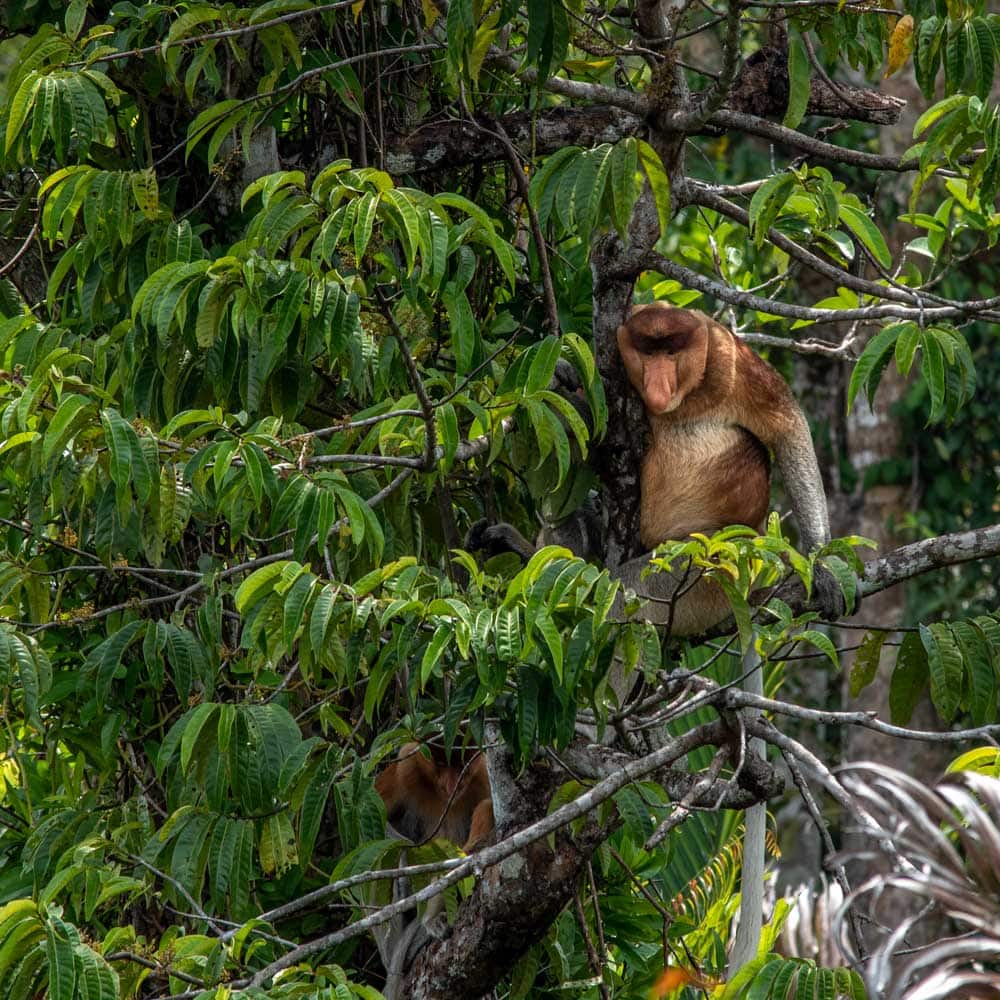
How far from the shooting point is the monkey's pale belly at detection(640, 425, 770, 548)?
11.6 ft

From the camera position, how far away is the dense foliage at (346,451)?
93.6 inches

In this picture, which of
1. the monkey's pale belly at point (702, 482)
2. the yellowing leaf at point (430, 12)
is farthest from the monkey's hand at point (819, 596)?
the yellowing leaf at point (430, 12)

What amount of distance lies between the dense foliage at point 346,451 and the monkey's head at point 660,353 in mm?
140

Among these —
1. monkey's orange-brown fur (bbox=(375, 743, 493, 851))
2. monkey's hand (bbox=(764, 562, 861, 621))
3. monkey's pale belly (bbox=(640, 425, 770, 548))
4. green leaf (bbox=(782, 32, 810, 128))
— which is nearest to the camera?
green leaf (bbox=(782, 32, 810, 128))

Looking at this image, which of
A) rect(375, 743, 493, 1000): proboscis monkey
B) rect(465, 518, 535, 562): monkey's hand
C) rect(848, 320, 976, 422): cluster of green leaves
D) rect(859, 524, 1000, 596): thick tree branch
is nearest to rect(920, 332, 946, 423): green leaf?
rect(848, 320, 976, 422): cluster of green leaves

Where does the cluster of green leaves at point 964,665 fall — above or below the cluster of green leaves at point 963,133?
below

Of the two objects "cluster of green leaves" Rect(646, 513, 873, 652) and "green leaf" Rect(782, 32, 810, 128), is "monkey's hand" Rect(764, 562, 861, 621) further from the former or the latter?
"green leaf" Rect(782, 32, 810, 128)

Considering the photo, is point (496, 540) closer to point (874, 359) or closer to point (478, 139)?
point (478, 139)

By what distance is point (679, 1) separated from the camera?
334 cm

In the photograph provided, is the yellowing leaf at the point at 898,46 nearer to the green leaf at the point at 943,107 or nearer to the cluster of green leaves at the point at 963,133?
the cluster of green leaves at the point at 963,133

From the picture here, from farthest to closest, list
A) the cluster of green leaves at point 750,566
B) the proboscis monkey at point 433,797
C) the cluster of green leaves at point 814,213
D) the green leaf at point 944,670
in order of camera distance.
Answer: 1. the proboscis monkey at point 433,797
2. the cluster of green leaves at point 814,213
3. the green leaf at point 944,670
4. the cluster of green leaves at point 750,566

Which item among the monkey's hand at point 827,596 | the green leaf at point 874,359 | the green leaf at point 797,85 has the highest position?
the green leaf at point 797,85

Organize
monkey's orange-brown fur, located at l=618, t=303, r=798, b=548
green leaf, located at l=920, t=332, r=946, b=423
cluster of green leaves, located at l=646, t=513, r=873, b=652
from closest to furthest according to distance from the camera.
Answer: cluster of green leaves, located at l=646, t=513, r=873, b=652
green leaf, located at l=920, t=332, r=946, b=423
monkey's orange-brown fur, located at l=618, t=303, r=798, b=548

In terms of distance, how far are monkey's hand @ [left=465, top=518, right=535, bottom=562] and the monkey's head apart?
42 centimetres
